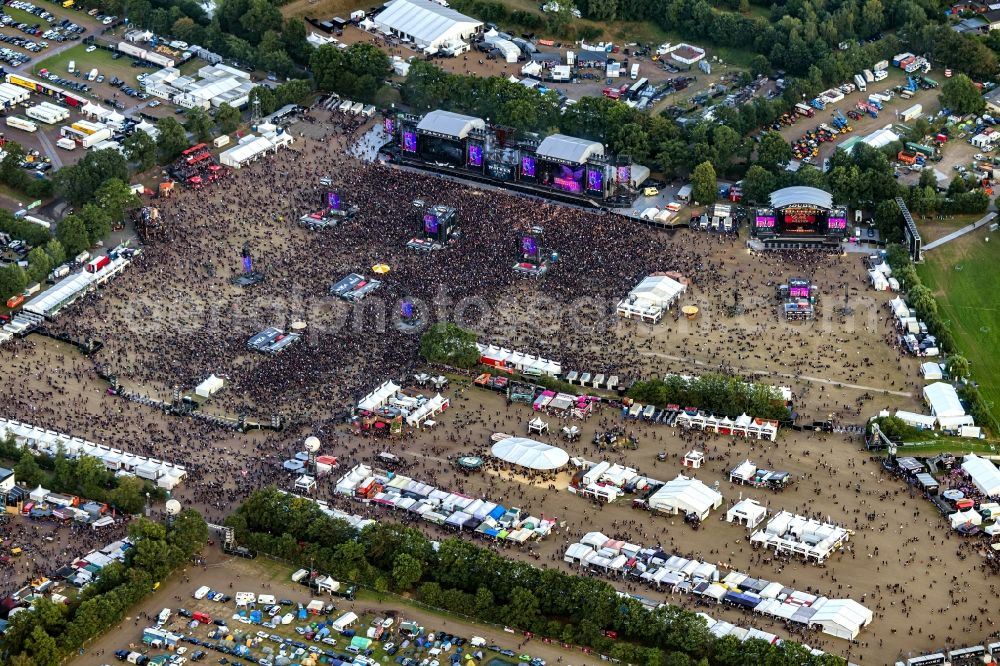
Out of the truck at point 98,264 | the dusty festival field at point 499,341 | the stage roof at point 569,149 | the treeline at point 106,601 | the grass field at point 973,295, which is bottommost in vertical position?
the grass field at point 973,295

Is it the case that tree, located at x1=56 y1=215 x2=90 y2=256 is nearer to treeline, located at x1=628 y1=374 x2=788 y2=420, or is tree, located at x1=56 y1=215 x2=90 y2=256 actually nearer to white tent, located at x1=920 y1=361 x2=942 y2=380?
treeline, located at x1=628 y1=374 x2=788 y2=420

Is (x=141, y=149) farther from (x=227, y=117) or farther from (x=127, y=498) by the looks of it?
(x=127, y=498)

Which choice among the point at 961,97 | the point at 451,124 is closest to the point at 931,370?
the point at 961,97

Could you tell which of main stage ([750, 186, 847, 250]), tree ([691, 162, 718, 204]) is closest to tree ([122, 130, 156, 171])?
tree ([691, 162, 718, 204])

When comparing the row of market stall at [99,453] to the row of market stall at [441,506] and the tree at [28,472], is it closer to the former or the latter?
→ the tree at [28,472]

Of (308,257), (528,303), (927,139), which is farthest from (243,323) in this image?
(927,139)

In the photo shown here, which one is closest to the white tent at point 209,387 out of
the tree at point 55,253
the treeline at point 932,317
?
the tree at point 55,253
